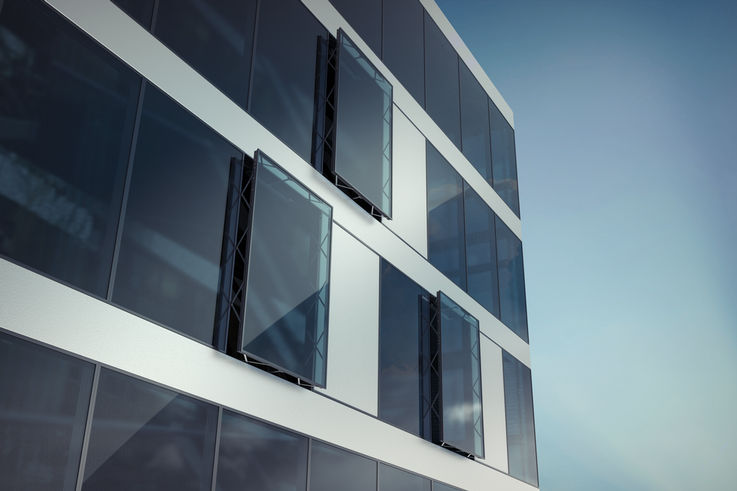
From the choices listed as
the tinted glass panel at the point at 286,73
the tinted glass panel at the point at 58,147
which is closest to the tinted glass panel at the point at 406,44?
the tinted glass panel at the point at 286,73

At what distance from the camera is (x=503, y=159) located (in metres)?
30.6

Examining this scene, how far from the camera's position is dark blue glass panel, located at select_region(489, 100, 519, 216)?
97.5 ft

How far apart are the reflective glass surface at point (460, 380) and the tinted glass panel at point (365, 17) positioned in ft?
22.1

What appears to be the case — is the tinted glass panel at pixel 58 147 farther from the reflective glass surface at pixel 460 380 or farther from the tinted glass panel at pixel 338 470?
the reflective glass surface at pixel 460 380

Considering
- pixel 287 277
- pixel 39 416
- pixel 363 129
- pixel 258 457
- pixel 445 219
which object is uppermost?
pixel 445 219

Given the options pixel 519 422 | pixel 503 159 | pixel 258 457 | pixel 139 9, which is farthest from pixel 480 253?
pixel 139 9

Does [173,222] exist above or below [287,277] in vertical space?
below

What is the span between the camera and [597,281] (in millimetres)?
101812

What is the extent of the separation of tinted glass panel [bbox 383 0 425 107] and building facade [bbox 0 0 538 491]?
0.08m

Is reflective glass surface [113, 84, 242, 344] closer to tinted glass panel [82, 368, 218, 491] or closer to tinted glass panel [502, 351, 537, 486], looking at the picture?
tinted glass panel [82, 368, 218, 491]

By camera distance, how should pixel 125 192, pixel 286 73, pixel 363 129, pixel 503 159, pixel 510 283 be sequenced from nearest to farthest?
pixel 125 192
pixel 286 73
pixel 363 129
pixel 510 283
pixel 503 159

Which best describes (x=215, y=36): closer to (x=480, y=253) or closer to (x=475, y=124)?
(x=480, y=253)

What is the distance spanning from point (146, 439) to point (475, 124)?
744 inches

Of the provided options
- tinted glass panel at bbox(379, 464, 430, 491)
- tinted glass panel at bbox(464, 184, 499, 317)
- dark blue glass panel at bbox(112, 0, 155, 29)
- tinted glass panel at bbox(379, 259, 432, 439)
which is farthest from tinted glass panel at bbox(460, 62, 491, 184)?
dark blue glass panel at bbox(112, 0, 155, 29)
